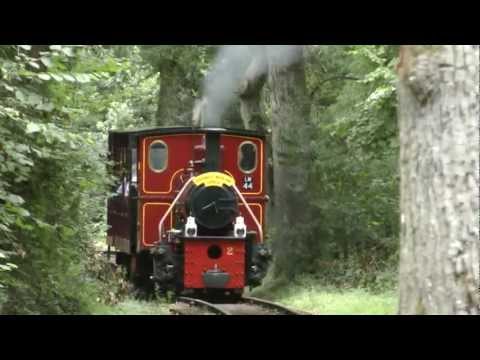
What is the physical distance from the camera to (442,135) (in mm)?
4883

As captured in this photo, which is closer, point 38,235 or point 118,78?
point 38,235

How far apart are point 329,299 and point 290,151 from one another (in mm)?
4328

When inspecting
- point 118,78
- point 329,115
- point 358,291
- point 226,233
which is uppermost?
point 118,78

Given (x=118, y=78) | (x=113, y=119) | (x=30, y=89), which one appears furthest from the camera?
(x=113, y=119)

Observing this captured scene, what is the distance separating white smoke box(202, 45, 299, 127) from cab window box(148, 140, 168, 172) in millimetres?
5428

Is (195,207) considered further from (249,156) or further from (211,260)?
(249,156)

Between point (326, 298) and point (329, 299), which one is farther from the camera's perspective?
point (326, 298)

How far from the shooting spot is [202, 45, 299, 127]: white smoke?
884 inches

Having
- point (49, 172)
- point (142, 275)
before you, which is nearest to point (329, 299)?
point (142, 275)

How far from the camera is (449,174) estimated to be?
16.0 ft

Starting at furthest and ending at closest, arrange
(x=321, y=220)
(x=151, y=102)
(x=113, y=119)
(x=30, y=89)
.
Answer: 1. (x=113, y=119)
2. (x=151, y=102)
3. (x=321, y=220)
4. (x=30, y=89)
